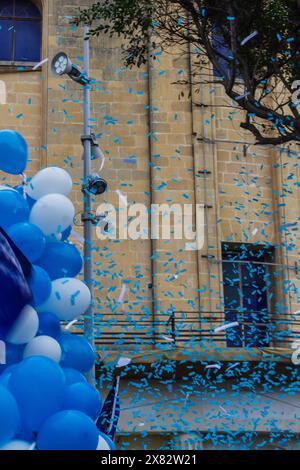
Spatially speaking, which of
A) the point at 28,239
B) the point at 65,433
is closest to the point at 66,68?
the point at 28,239

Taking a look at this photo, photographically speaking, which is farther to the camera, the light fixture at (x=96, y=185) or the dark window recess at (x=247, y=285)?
the dark window recess at (x=247, y=285)

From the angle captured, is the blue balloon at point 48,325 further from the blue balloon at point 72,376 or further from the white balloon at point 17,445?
the white balloon at point 17,445

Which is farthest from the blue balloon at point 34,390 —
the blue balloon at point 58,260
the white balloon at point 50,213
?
the white balloon at point 50,213

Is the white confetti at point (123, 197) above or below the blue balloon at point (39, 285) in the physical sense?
above

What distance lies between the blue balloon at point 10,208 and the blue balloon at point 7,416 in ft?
5.22

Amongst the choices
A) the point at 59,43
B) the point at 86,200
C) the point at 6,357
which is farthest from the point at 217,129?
the point at 6,357

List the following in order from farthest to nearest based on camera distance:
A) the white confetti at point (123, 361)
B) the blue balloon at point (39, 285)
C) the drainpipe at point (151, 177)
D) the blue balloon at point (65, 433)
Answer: the drainpipe at point (151, 177) → the white confetti at point (123, 361) → the blue balloon at point (39, 285) → the blue balloon at point (65, 433)

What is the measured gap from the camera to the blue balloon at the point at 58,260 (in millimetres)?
6266

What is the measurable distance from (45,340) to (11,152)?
1.77 m

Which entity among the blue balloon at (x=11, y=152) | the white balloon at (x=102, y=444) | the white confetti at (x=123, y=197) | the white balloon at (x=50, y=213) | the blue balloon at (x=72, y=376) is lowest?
the white balloon at (x=102, y=444)

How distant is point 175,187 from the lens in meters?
14.3

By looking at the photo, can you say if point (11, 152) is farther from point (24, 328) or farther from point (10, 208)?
point (24, 328)

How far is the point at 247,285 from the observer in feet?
47.7
